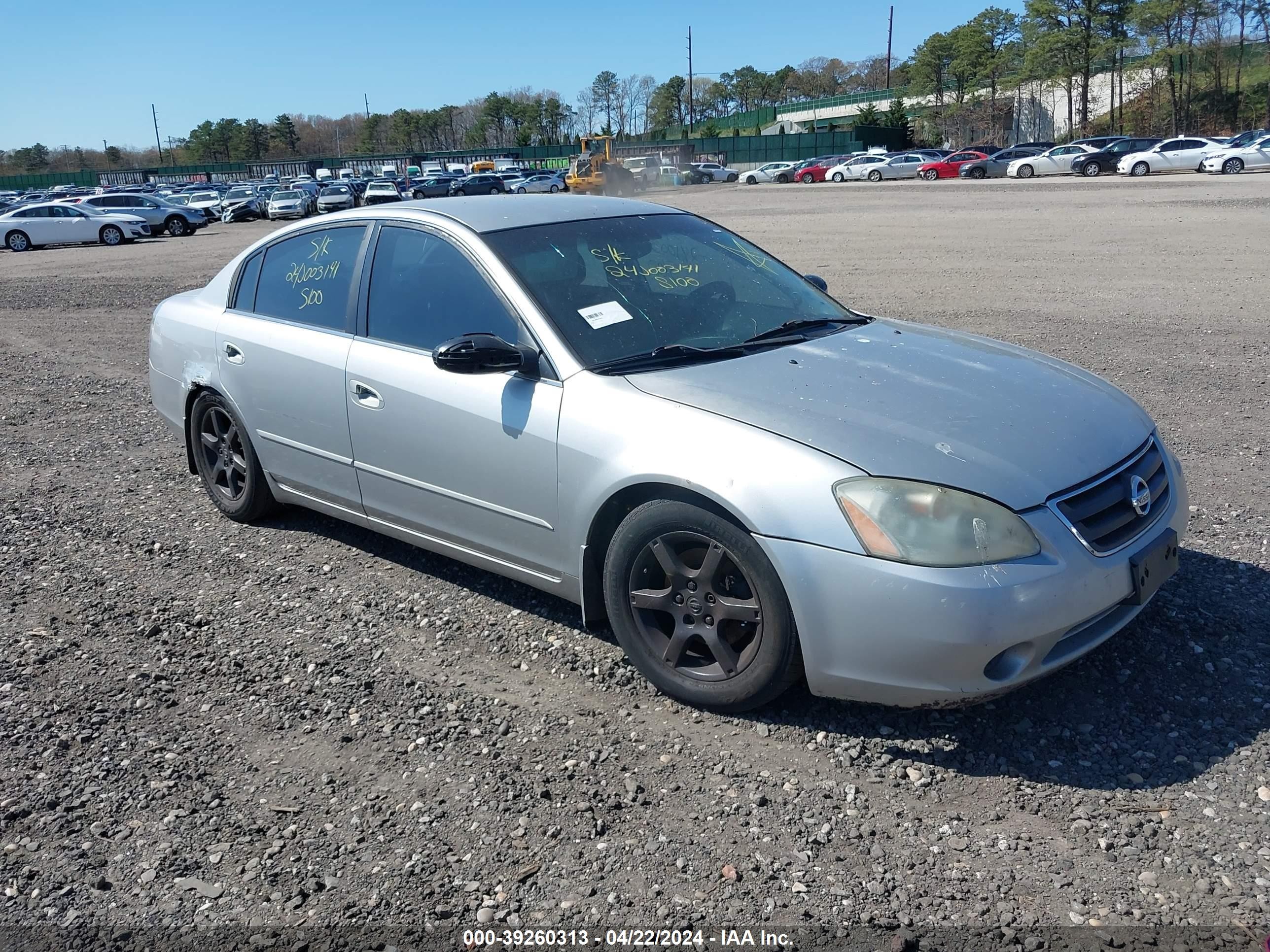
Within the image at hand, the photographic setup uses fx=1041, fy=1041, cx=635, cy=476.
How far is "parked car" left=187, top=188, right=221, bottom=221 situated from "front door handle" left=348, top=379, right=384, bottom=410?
132 ft

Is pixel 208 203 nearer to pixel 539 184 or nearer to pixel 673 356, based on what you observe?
pixel 539 184

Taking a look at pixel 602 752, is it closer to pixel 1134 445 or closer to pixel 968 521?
pixel 968 521

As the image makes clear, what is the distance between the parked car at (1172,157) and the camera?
3869 centimetres

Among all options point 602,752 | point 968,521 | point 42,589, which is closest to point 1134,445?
point 968,521

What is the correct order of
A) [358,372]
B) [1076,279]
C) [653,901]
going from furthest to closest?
[1076,279]
[358,372]
[653,901]

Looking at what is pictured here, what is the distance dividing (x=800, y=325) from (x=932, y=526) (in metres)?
1.52

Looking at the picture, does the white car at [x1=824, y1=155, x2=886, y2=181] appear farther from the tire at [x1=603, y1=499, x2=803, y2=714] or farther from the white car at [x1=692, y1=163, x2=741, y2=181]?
the tire at [x1=603, y1=499, x2=803, y2=714]

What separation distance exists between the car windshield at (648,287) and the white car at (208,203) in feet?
134

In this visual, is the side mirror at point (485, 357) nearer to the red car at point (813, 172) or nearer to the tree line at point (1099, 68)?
the red car at point (813, 172)

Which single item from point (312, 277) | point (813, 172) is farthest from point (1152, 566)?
point (813, 172)

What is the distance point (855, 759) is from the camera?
10.5 ft

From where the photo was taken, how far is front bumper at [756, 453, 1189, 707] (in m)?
2.89

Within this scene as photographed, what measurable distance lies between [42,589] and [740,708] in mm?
3414

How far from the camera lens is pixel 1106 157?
41.9 meters
